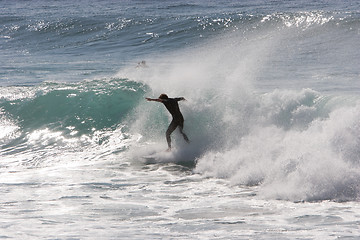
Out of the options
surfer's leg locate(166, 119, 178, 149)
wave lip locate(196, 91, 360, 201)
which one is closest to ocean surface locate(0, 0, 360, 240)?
wave lip locate(196, 91, 360, 201)

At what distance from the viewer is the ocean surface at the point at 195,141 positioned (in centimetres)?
851

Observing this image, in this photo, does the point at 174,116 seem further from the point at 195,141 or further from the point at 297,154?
the point at 297,154

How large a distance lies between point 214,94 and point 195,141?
1.75 meters

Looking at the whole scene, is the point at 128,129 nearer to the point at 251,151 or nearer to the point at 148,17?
the point at 251,151

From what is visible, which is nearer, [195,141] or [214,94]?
[195,141]

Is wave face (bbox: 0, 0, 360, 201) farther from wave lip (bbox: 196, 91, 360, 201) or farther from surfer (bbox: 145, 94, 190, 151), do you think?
surfer (bbox: 145, 94, 190, 151)

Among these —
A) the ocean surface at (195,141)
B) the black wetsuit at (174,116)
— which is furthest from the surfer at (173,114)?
the ocean surface at (195,141)

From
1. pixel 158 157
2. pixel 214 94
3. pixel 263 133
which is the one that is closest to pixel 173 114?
pixel 158 157

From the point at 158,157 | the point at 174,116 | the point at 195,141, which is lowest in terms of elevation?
the point at 158,157

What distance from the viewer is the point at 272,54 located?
22719mm

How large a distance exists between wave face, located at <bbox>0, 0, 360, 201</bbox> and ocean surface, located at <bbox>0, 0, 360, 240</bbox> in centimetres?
4

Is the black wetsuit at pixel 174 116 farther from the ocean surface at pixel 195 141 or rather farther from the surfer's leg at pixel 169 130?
the ocean surface at pixel 195 141

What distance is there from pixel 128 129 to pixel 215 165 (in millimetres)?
4262

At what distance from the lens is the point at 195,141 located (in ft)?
44.9
